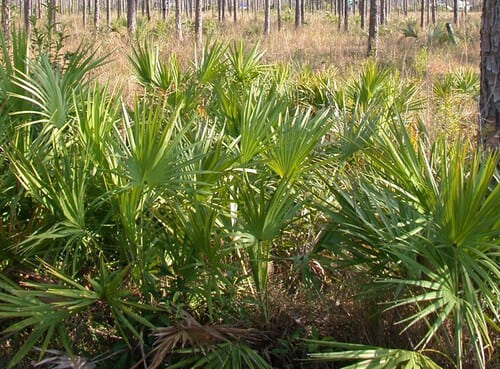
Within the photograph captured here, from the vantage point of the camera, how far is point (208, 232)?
116 inches

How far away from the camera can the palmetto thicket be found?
262 cm

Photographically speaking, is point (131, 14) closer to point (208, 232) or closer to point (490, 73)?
point (490, 73)

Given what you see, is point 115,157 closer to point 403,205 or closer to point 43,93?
point 43,93

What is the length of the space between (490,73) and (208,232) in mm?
2013

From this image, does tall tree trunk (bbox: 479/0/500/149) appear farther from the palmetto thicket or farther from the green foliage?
the green foliage

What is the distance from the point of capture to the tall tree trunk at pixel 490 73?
12.3ft

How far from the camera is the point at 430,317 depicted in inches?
113

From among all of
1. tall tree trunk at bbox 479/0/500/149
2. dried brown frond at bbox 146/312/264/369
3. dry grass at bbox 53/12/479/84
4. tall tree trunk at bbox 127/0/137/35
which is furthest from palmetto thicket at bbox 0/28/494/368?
tall tree trunk at bbox 127/0/137/35

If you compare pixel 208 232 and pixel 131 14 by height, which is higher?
pixel 131 14

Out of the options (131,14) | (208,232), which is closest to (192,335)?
(208,232)

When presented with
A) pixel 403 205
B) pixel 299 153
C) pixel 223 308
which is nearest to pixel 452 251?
pixel 403 205

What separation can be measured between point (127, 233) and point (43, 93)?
1.03m

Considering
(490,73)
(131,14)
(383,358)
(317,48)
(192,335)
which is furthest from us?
(317,48)

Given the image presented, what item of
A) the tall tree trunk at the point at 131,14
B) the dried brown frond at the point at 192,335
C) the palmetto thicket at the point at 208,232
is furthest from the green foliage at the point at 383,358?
the tall tree trunk at the point at 131,14
